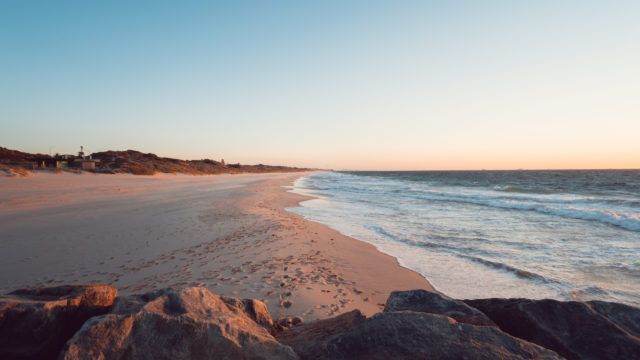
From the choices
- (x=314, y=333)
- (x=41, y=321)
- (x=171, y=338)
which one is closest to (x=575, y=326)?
(x=314, y=333)

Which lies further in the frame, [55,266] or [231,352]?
[55,266]

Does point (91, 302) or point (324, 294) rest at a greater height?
point (91, 302)

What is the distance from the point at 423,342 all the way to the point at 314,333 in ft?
3.51

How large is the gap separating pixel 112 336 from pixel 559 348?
3398mm

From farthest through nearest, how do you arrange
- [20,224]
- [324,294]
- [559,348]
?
1. [20,224]
2. [324,294]
3. [559,348]

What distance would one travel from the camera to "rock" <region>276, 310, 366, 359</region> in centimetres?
280

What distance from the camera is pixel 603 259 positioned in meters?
9.58

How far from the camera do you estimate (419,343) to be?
8.15ft

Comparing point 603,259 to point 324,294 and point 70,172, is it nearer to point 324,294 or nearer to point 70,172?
point 324,294

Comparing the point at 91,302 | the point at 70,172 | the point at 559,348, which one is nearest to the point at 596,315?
the point at 559,348

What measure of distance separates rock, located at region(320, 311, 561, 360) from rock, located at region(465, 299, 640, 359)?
2.48 feet

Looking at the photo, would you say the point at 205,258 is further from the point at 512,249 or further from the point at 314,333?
the point at 512,249

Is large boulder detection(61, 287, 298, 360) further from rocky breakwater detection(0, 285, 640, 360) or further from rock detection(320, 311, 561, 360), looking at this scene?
rock detection(320, 311, 561, 360)

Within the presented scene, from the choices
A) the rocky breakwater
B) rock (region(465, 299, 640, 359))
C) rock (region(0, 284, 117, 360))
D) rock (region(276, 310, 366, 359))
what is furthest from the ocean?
rock (region(0, 284, 117, 360))
